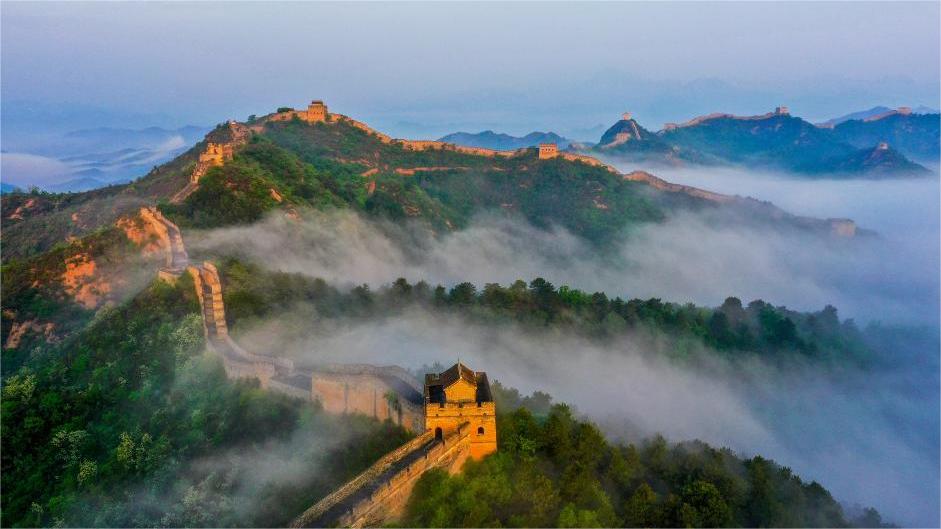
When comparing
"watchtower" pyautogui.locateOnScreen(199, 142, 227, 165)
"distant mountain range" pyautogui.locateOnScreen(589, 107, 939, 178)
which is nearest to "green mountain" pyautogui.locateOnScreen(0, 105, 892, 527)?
"watchtower" pyautogui.locateOnScreen(199, 142, 227, 165)

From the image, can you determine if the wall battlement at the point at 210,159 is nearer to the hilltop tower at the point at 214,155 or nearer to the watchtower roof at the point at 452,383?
the hilltop tower at the point at 214,155

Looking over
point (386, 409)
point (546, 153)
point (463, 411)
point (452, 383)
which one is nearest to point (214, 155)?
point (386, 409)

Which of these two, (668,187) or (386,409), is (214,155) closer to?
(386,409)

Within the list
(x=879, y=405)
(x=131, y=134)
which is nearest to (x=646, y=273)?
(x=879, y=405)

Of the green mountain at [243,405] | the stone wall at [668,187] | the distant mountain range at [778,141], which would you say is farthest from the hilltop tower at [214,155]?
the distant mountain range at [778,141]

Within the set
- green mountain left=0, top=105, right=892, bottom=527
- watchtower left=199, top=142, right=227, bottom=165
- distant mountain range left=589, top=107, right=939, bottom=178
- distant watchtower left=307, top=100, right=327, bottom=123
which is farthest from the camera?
distant mountain range left=589, top=107, right=939, bottom=178

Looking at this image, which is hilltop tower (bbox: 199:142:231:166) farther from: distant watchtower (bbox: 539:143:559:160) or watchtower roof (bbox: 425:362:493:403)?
distant watchtower (bbox: 539:143:559:160)

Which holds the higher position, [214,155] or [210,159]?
[214,155]
